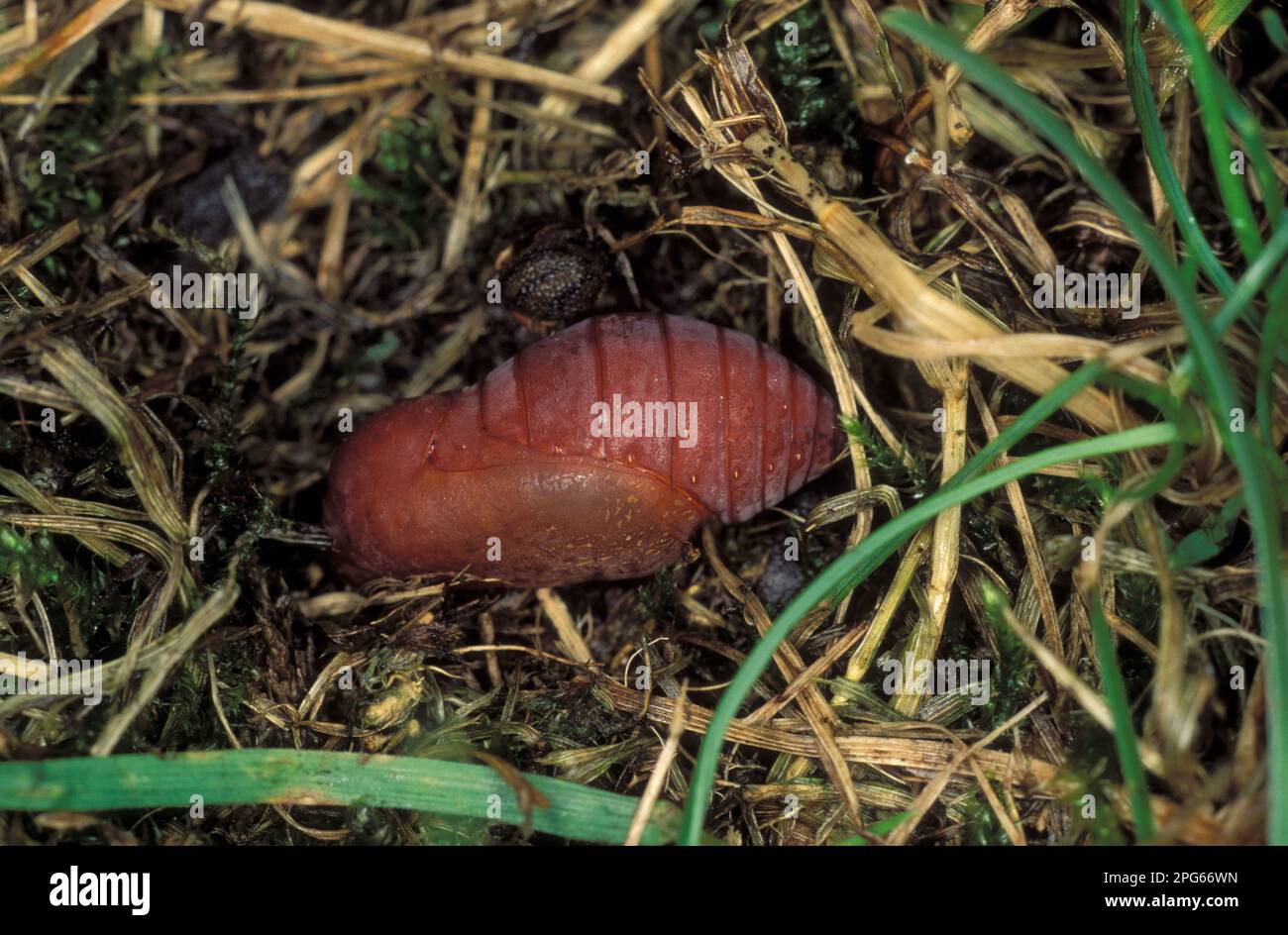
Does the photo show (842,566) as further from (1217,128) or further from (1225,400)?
(1217,128)

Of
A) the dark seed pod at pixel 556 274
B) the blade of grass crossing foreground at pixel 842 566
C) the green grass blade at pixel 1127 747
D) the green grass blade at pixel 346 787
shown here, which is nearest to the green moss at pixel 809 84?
the dark seed pod at pixel 556 274

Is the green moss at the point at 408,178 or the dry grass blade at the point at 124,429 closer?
the dry grass blade at the point at 124,429

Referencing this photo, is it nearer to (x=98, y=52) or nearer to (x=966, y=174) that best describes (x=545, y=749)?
(x=966, y=174)

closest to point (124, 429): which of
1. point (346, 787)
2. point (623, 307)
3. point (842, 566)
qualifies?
point (346, 787)

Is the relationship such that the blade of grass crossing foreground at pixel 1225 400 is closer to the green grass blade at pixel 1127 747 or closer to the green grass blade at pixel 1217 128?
the green grass blade at pixel 1127 747
